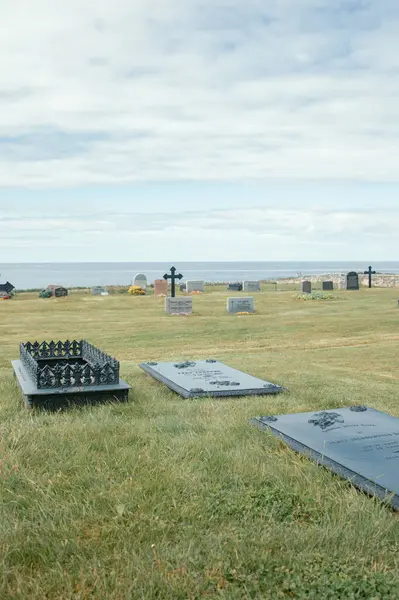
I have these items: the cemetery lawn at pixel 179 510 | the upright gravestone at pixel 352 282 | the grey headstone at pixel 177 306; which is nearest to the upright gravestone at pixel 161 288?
the grey headstone at pixel 177 306

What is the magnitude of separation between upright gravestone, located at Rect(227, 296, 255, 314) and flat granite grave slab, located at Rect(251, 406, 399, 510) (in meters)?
19.3

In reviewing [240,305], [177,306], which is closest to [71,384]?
[177,306]

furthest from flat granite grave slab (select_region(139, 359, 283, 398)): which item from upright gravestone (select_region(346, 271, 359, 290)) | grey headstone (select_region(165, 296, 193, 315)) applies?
upright gravestone (select_region(346, 271, 359, 290))

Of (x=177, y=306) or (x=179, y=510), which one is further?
(x=177, y=306)

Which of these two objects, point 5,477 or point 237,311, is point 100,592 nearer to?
point 5,477

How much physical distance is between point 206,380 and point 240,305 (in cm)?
1703

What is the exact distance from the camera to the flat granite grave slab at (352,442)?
179 inches

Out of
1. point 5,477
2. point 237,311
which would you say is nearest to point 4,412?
point 5,477

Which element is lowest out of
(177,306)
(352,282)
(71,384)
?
(71,384)

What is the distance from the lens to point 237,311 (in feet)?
85.3

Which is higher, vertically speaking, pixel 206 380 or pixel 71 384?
pixel 71 384

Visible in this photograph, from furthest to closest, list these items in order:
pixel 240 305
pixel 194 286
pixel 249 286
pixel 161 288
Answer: pixel 249 286, pixel 194 286, pixel 161 288, pixel 240 305

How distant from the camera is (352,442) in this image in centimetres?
541

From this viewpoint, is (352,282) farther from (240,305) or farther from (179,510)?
(179,510)
